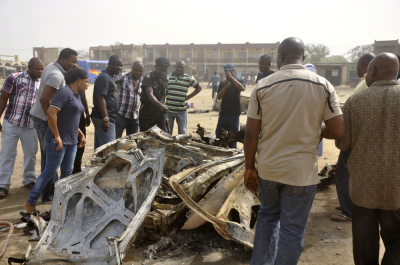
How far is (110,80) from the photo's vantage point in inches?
216

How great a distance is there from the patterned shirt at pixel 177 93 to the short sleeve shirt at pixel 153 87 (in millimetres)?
312

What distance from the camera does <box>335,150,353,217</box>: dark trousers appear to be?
13.6 ft

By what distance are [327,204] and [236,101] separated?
2.76m

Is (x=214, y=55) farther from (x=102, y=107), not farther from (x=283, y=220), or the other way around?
(x=283, y=220)

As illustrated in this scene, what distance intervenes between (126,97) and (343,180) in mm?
4032

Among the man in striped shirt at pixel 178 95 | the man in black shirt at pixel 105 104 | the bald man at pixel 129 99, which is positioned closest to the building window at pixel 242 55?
the man in striped shirt at pixel 178 95

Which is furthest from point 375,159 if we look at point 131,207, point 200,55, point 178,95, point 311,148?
point 200,55

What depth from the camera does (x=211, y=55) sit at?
2216 inches

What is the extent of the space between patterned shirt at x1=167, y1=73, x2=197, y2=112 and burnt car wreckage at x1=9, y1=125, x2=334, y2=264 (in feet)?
9.36

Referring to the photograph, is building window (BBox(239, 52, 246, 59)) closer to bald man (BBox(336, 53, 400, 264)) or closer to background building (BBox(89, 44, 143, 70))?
background building (BBox(89, 44, 143, 70))

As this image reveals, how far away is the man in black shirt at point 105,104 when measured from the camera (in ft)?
17.4

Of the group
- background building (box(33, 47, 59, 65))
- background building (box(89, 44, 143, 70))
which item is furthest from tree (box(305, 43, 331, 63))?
background building (box(33, 47, 59, 65))

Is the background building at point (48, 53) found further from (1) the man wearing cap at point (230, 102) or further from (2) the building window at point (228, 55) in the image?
(1) the man wearing cap at point (230, 102)

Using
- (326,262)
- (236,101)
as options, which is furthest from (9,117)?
(326,262)
